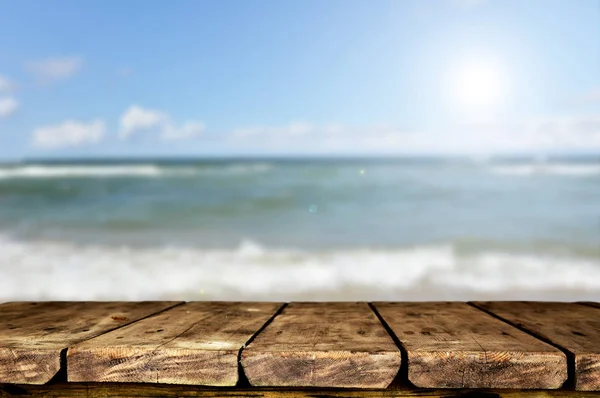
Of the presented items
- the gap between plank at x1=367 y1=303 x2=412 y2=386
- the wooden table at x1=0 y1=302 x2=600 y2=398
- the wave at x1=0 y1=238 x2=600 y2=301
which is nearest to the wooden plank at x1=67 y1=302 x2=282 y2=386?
the wooden table at x1=0 y1=302 x2=600 y2=398

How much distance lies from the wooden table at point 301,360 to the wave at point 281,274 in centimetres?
413

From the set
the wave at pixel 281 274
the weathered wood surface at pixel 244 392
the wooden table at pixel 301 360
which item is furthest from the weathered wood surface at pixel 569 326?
the wave at pixel 281 274

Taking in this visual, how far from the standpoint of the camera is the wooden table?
1.29m

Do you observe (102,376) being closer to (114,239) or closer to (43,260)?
(43,260)

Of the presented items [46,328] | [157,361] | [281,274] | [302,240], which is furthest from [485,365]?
[302,240]

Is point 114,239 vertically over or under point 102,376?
under

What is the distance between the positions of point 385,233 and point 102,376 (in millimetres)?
9133

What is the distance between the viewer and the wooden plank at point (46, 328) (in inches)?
53.1

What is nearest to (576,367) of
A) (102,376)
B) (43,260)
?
(102,376)

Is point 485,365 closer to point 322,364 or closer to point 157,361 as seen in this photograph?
point 322,364

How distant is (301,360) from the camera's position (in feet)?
4.27

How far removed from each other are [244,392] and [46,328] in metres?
0.59

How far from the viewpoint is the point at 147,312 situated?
6.21ft

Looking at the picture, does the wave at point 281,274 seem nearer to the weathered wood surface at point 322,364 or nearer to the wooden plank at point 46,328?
the wooden plank at point 46,328
